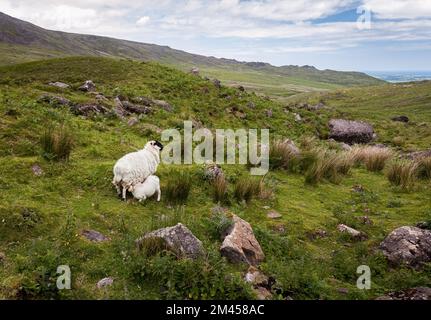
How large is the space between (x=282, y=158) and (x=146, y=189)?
617 cm

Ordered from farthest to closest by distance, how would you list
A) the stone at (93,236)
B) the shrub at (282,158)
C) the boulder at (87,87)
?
the boulder at (87,87)
the shrub at (282,158)
the stone at (93,236)

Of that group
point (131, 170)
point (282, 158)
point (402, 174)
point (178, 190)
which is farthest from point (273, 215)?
point (402, 174)

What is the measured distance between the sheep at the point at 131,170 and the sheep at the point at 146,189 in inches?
5.8

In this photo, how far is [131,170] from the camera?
30.9 feet

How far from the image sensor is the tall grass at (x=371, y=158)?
15.6 meters

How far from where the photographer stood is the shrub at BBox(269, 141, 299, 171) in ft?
46.1

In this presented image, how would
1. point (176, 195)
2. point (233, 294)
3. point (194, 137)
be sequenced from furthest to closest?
1. point (194, 137)
2. point (176, 195)
3. point (233, 294)

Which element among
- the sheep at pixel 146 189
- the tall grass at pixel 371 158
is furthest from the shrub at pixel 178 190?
the tall grass at pixel 371 158

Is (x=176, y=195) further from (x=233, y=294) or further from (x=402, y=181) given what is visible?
(x=402, y=181)

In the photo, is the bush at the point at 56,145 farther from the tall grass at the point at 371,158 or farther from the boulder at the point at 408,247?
the tall grass at the point at 371,158

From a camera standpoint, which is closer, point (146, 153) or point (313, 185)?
point (146, 153)

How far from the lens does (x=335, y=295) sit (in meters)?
6.42
